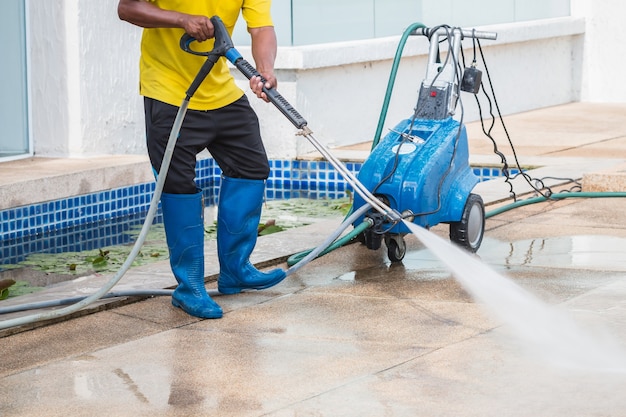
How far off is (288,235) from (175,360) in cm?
206

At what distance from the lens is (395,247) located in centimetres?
527

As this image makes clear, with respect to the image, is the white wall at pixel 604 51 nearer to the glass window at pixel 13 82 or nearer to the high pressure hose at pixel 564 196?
the high pressure hose at pixel 564 196

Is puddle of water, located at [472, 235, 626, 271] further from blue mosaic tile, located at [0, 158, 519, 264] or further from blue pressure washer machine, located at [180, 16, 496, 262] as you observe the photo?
blue mosaic tile, located at [0, 158, 519, 264]

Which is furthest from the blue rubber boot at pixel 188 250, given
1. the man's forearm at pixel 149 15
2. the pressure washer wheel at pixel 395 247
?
the pressure washer wheel at pixel 395 247

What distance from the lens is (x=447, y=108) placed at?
5.24m

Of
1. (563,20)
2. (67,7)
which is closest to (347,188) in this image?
(67,7)

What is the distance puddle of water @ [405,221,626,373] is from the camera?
3822 millimetres

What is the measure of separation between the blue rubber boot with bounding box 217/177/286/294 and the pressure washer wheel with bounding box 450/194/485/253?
0.96 metres

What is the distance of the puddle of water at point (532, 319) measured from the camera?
12.5 feet

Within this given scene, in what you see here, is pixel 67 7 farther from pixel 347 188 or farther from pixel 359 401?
pixel 359 401

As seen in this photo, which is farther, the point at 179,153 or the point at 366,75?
the point at 366,75

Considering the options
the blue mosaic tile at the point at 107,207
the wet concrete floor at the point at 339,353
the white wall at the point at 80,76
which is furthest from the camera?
the white wall at the point at 80,76

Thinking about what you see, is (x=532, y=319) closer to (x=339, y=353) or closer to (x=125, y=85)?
(x=339, y=353)

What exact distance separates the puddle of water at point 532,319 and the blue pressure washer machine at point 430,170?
0.17m
